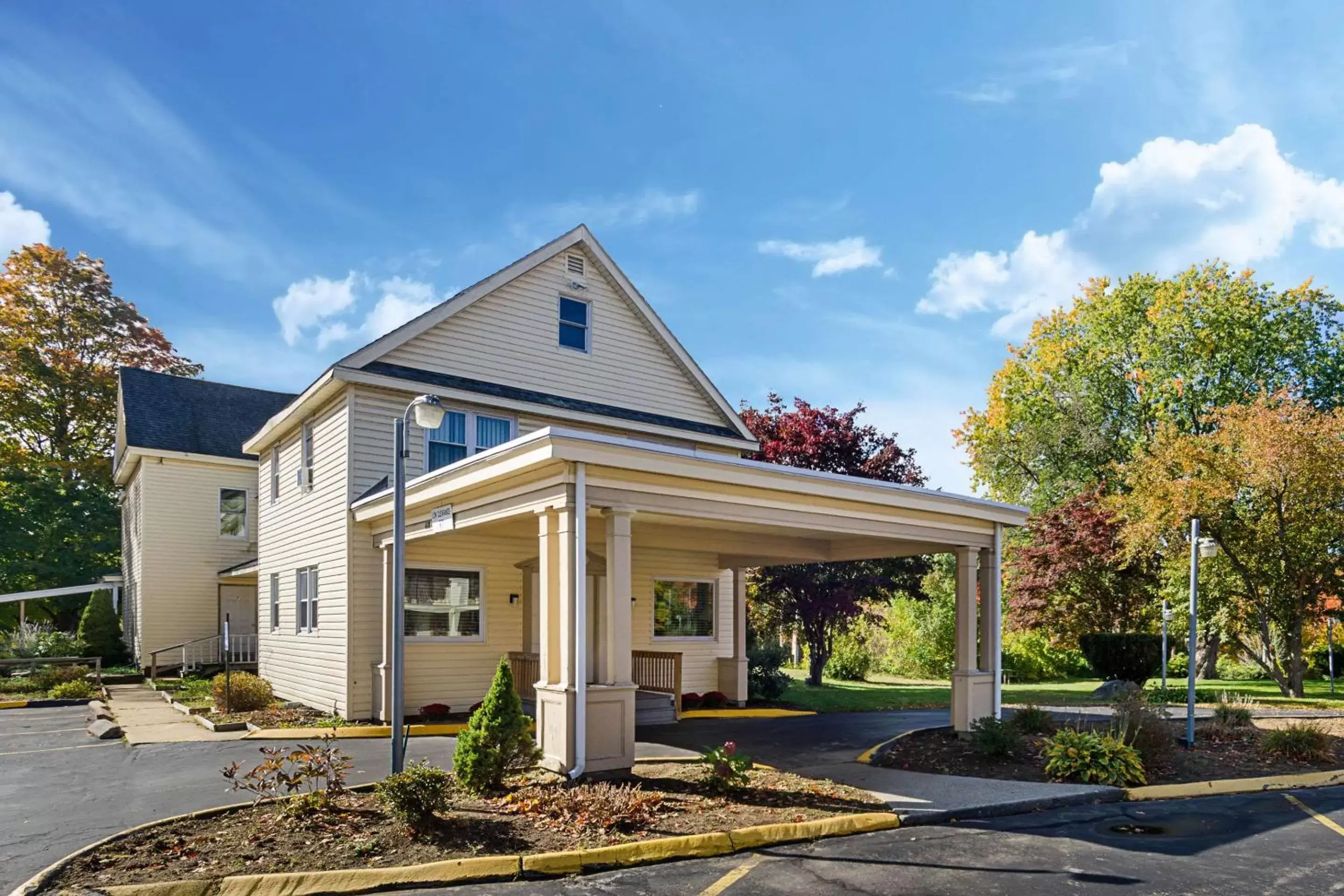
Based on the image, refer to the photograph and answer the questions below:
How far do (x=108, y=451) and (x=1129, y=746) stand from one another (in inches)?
1531

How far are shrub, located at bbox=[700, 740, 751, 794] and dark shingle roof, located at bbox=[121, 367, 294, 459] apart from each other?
22.5 meters

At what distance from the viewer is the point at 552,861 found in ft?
24.4

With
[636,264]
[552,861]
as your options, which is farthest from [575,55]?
[552,861]

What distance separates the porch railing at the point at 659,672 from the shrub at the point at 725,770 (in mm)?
6789

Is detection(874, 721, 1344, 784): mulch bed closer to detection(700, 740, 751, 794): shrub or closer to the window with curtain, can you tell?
detection(700, 740, 751, 794): shrub

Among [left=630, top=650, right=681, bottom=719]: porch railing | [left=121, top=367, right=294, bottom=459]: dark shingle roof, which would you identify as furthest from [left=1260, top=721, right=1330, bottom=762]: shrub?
[left=121, top=367, right=294, bottom=459]: dark shingle roof

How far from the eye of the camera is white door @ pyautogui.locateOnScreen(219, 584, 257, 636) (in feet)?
88.7

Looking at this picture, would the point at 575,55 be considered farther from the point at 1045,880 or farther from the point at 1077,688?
the point at 1077,688

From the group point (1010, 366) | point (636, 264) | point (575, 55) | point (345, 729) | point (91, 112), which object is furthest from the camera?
point (1010, 366)

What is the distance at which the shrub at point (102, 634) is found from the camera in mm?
26672

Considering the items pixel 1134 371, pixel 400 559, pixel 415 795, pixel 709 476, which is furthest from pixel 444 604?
pixel 1134 371

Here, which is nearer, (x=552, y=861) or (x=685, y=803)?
(x=552, y=861)

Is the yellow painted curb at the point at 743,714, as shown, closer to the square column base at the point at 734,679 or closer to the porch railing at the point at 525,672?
the square column base at the point at 734,679

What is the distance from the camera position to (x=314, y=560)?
708 inches
